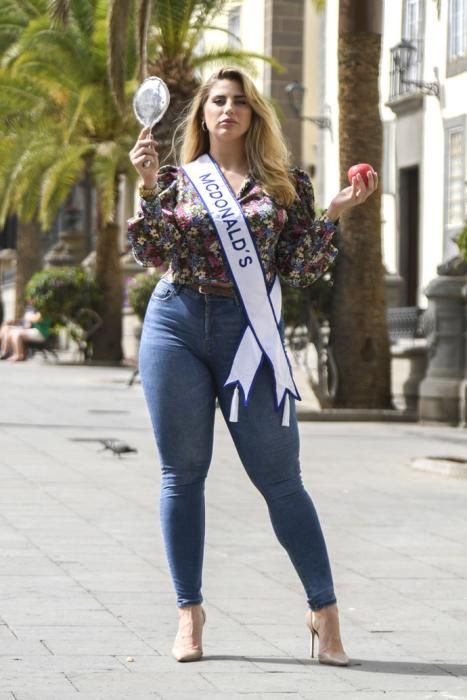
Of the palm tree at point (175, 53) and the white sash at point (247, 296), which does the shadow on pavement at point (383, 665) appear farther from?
the palm tree at point (175, 53)

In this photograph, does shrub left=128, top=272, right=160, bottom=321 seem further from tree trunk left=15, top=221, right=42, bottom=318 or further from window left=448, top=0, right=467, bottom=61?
tree trunk left=15, top=221, right=42, bottom=318

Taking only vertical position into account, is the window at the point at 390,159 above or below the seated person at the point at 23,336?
above

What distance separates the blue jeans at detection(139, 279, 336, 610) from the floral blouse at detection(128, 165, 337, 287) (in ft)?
0.33

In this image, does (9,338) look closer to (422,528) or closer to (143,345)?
(422,528)

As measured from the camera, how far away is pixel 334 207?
5555 millimetres

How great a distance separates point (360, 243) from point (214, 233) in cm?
1201

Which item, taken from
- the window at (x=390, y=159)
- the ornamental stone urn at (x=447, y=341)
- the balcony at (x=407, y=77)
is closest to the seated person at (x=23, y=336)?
the window at (x=390, y=159)

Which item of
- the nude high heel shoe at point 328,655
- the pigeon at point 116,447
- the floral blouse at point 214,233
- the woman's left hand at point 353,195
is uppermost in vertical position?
the woman's left hand at point 353,195

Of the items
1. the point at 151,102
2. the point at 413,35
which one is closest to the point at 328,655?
the point at 151,102

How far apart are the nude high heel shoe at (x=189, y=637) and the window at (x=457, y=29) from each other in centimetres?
2083

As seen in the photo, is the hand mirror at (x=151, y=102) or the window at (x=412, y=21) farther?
the window at (x=412, y=21)

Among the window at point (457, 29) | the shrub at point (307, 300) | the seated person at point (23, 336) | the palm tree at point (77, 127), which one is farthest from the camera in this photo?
the seated person at point (23, 336)

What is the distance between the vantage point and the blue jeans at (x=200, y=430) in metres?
5.45

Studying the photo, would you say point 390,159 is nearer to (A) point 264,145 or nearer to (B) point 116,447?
(B) point 116,447
